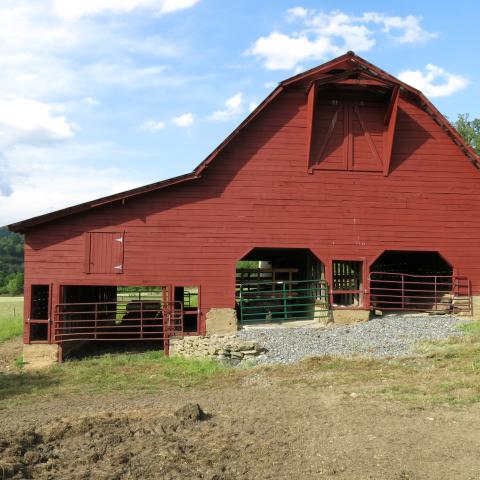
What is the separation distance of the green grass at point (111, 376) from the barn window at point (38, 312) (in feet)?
5.43

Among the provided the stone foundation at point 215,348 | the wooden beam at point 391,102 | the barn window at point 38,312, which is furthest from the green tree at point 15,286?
the wooden beam at point 391,102

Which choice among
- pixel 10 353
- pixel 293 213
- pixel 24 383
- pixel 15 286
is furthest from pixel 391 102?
pixel 15 286

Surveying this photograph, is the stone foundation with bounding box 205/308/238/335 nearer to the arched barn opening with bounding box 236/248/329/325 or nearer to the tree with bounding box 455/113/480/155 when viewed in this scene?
the arched barn opening with bounding box 236/248/329/325

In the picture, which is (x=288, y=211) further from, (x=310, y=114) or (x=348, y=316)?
(x=348, y=316)

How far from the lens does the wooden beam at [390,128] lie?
18.0 metres

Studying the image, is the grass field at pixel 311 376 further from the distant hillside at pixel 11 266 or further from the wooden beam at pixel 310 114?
the distant hillside at pixel 11 266

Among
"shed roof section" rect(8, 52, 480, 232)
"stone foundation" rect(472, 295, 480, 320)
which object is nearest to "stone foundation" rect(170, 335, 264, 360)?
"shed roof section" rect(8, 52, 480, 232)

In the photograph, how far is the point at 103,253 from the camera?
1748 cm

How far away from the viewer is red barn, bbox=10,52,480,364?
57.3ft

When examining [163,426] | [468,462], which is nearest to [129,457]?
[163,426]

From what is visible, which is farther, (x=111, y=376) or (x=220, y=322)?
(x=220, y=322)

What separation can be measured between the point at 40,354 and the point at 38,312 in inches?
88.3

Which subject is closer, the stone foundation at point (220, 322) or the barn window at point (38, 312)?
the barn window at point (38, 312)

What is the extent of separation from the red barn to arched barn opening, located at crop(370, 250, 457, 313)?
0.24m
